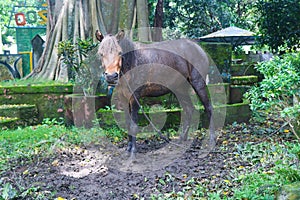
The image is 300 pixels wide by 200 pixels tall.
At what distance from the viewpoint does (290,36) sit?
7.79 metres

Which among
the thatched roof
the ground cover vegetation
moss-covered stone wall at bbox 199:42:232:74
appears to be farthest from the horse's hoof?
the thatched roof

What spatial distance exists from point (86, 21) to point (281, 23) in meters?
4.98

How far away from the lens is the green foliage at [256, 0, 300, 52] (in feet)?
25.0

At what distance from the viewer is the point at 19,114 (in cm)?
841

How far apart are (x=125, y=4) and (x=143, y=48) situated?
4.15 m

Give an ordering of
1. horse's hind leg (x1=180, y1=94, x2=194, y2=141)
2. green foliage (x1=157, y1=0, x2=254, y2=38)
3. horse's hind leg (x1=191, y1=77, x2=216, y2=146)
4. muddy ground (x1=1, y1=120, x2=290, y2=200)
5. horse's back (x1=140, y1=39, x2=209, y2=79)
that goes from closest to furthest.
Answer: muddy ground (x1=1, y1=120, x2=290, y2=200) < horse's back (x1=140, y1=39, x2=209, y2=79) < horse's hind leg (x1=191, y1=77, x2=216, y2=146) < horse's hind leg (x1=180, y1=94, x2=194, y2=141) < green foliage (x1=157, y1=0, x2=254, y2=38)

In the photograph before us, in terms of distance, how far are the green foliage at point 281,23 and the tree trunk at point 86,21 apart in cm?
309

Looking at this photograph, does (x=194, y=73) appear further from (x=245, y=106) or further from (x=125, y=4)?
(x=125, y=4)

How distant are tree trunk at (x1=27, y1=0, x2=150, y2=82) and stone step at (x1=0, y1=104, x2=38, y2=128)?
4.40 feet

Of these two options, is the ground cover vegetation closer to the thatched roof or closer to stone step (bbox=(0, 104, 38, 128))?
stone step (bbox=(0, 104, 38, 128))

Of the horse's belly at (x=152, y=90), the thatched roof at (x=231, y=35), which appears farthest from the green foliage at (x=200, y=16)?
the horse's belly at (x=152, y=90)

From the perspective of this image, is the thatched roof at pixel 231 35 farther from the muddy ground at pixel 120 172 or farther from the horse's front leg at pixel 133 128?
the horse's front leg at pixel 133 128

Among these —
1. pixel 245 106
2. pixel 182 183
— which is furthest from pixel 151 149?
pixel 245 106

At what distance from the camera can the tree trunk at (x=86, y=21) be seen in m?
9.57
